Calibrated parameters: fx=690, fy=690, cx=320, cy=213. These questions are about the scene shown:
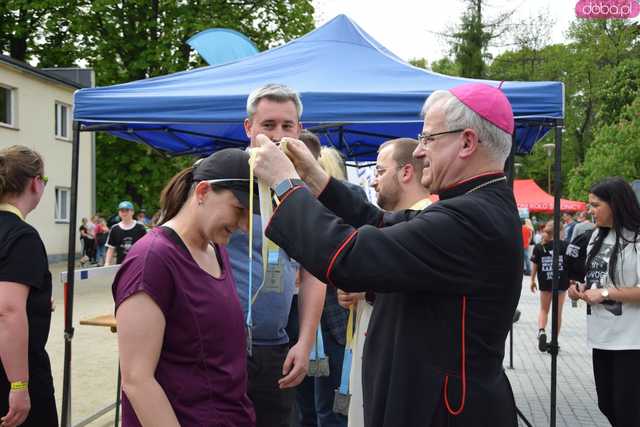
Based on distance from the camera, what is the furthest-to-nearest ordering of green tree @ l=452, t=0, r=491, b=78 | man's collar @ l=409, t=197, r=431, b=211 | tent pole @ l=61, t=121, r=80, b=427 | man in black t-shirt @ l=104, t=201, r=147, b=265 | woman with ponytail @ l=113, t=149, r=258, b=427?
1. green tree @ l=452, t=0, r=491, b=78
2. man in black t-shirt @ l=104, t=201, r=147, b=265
3. tent pole @ l=61, t=121, r=80, b=427
4. man's collar @ l=409, t=197, r=431, b=211
5. woman with ponytail @ l=113, t=149, r=258, b=427

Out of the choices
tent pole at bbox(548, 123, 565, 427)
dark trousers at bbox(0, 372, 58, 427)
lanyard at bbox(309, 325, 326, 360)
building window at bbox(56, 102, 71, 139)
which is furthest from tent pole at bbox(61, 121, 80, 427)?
building window at bbox(56, 102, 71, 139)

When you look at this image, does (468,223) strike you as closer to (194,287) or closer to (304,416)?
(194,287)

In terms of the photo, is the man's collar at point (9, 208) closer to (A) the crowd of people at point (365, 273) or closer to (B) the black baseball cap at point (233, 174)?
(A) the crowd of people at point (365, 273)

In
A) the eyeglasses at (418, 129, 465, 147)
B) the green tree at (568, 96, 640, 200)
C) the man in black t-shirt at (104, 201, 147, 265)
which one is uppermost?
the green tree at (568, 96, 640, 200)

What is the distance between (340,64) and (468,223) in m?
3.51

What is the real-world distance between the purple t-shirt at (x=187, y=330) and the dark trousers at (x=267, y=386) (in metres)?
0.79

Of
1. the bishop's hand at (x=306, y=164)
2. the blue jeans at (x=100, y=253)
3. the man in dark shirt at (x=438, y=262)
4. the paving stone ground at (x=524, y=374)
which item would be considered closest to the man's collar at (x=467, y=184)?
the man in dark shirt at (x=438, y=262)

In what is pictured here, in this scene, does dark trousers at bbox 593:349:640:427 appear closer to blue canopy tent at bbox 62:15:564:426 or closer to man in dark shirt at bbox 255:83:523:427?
blue canopy tent at bbox 62:15:564:426

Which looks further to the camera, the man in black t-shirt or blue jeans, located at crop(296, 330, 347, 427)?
the man in black t-shirt

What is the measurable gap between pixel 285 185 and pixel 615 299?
131 inches

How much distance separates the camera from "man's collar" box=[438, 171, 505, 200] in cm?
193

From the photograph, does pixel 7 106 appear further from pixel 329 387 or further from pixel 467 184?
pixel 467 184

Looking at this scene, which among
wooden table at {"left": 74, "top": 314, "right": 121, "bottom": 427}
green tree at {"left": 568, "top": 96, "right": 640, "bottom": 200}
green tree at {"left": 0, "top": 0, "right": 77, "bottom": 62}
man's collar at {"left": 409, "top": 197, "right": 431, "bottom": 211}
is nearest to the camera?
man's collar at {"left": 409, "top": 197, "right": 431, "bottom": 211}

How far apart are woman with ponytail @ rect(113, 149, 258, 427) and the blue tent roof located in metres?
2.30
